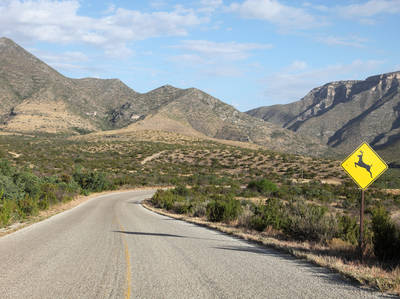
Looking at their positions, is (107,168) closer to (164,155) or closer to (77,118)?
(164,155)

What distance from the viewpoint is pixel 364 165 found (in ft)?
30.8

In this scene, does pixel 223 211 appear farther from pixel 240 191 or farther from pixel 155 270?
pixel 240 191

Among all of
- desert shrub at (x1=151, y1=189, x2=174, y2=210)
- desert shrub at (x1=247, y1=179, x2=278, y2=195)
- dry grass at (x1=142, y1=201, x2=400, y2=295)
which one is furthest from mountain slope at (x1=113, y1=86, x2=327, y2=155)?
dry grass at (x1=142, y1=201, x2=400, y2=295)

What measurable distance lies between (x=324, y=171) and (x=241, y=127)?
84.7 meters

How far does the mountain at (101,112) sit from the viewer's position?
130 m

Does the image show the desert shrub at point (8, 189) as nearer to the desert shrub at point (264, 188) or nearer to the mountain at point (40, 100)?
the desert shrub at point (264, 188)

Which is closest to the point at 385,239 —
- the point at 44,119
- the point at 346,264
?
the point at 346,264

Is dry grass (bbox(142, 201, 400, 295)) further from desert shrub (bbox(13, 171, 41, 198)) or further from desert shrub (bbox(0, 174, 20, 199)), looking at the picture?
desert shrub (bbox(13, 171, 41, 198))

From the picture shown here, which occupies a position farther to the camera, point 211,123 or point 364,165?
point 211,123

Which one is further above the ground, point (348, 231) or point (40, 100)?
point (40, 100)

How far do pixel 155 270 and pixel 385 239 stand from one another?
17.9 feet

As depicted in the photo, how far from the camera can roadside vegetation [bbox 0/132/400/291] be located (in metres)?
9.84

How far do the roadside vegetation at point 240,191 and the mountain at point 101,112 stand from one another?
2909 centimetres

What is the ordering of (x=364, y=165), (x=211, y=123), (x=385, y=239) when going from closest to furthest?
(x=385, y=239), (x=364, y=165), (x=211, y=123)
